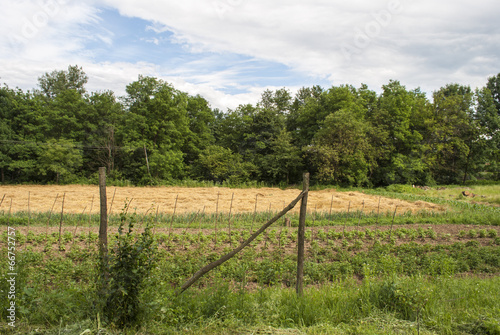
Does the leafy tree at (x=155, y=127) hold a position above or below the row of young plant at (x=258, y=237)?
above

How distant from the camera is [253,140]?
3294 cm

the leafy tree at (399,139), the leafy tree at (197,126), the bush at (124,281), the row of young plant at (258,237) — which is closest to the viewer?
the bush at (124,281)

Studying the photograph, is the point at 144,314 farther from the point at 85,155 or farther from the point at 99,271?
the point at 85,155

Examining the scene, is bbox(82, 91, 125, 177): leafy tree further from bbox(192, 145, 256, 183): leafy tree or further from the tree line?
bbox(192, 145, 256, 183): leafy tree

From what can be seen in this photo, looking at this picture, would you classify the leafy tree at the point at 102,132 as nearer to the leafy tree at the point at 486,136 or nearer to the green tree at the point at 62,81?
the green tree at the point at 62,81

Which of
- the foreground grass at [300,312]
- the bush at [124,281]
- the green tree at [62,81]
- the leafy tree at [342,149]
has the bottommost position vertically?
the foreground grass at [300,312]

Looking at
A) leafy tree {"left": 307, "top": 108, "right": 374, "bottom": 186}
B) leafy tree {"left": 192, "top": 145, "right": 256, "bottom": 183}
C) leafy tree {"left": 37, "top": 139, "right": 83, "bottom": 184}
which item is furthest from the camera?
leafy tree {"left": 192, "top": 145, "right": 256, "bottom": 183}

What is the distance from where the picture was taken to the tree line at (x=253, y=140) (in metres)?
27.5

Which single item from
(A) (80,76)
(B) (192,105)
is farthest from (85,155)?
(A) (80,76)

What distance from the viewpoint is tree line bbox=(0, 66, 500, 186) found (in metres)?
27.5

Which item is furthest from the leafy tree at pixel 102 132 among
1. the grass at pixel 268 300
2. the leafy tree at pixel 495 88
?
the leafy tree at pixel 495 88

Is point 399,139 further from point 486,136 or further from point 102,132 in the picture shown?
point 102,132

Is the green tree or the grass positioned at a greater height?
the green tree

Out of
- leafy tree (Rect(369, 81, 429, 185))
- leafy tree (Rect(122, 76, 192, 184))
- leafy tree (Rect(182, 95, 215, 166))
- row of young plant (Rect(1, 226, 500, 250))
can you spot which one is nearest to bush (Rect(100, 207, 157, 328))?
row of young plant (Rect(1, 226, 500, 250))
